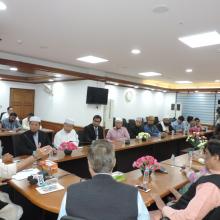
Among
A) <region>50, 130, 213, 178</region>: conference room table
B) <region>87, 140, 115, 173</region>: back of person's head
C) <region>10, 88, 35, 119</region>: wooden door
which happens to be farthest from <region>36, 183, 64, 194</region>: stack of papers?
<region>10, 88, 35, 119</region>: wooden door

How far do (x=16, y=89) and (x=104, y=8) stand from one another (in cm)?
746

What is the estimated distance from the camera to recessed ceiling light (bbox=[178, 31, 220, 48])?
130 inches

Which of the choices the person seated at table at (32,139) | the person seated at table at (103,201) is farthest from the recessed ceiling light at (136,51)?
the person seated at table at (103,201)

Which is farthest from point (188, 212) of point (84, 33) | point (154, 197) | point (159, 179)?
point (84, 33)

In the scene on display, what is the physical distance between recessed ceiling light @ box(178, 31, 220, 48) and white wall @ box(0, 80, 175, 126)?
389 cm

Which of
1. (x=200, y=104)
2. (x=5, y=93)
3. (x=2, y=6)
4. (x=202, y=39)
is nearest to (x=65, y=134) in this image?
(x=2, y=6)

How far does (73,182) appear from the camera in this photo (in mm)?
2127

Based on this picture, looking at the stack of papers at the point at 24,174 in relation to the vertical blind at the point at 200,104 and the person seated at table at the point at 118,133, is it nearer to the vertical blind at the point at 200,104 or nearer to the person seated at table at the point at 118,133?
the person seated at table at the point at 118,133

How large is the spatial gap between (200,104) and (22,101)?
25.4 feet

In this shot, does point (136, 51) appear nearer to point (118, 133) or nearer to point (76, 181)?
point (118, 133)

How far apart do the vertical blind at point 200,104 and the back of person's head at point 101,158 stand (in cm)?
926

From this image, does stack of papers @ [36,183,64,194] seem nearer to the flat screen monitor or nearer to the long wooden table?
the long wooden table

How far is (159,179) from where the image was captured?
2369mm

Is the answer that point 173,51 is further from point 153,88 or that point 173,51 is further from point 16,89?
point 16,89
